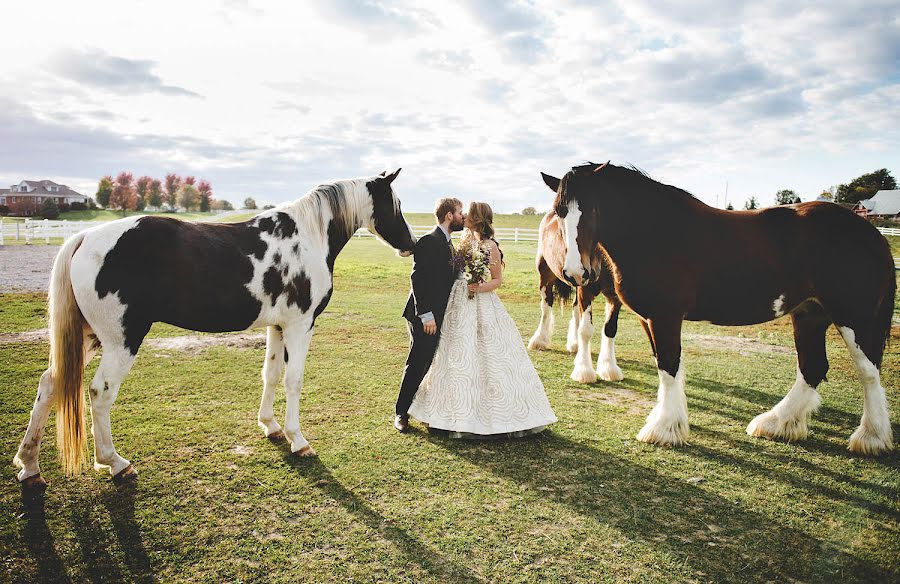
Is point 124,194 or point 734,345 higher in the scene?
point 124,194

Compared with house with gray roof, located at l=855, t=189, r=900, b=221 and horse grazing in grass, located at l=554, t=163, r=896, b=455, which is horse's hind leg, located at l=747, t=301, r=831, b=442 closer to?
horse grazing in grass, located at l=554, t=163, r=896, b=455

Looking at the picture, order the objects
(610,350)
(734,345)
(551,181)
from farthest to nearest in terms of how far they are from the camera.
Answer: (734,345), (610,350), (551,181)

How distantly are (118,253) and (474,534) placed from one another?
121 inches

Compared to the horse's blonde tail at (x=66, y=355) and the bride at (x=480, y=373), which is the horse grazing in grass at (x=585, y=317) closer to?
the bride at (x=480, y=373)

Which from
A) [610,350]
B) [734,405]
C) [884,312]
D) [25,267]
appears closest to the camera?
[884,312]

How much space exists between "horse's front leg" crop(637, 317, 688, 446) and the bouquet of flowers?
161 centimetres

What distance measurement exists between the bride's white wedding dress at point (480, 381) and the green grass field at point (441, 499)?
20 centimetres

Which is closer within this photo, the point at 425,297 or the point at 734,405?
the point at 425,297

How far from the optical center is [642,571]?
9.30ft

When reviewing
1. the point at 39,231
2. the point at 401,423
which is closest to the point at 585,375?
the point at 401,423

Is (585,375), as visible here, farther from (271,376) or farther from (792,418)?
(271,376)

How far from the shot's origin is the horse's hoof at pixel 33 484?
353 centimetres

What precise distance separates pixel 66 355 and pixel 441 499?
2.80 m

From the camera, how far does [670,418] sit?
4.62m
